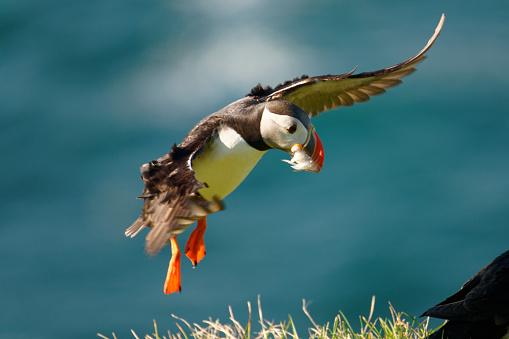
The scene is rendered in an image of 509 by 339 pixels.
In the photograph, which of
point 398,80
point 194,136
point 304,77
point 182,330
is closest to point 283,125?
point 194,136

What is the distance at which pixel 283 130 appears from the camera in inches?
129

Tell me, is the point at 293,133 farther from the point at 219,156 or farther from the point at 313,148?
the point at 219,156

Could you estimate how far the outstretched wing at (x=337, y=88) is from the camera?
12.4 ft

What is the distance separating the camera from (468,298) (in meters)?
3.21

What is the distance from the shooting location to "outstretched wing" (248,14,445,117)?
3768mm

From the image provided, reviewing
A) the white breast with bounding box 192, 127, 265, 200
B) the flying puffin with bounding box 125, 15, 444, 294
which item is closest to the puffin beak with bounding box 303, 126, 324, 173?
the flying puffin with bounding box 125, 15, 444, 294

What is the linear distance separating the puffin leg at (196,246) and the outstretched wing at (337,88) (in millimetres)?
884

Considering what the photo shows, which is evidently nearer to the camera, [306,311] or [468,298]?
[468,298]

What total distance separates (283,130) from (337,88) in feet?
2.92

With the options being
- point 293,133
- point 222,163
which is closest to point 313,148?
point 293,133

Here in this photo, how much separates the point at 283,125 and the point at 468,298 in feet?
4.28

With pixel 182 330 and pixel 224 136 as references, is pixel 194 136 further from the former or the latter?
pixel 182 330

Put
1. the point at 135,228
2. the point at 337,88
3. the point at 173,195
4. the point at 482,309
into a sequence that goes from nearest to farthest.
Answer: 1. the point at 173,195
2. the point at 482,309
3. the point at 135,228
4. the point at 337,88

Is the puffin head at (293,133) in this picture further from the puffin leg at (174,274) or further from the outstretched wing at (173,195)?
the puffin leg at (174,274)
